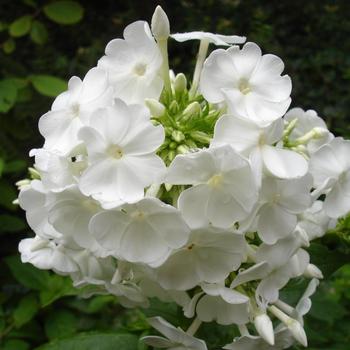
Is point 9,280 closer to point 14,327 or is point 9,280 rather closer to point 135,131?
point 14,327

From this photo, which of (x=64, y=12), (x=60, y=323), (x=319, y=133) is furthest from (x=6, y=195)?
(x=319, y=133)

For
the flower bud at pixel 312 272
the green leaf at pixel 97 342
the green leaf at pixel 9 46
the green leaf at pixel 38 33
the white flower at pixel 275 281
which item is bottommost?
the green leaf at pixel 9 46

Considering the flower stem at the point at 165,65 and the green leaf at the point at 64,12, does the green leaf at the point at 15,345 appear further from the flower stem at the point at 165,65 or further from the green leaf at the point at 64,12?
the green leaf at the point at 64,12

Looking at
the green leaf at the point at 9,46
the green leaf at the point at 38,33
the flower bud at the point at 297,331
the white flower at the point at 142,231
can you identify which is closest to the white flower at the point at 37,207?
the white flower at the point at 142,231

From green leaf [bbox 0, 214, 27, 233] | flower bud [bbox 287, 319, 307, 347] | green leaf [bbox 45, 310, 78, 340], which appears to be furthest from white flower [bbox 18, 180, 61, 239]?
green leaf [bbox 0, 214, 27, 233]

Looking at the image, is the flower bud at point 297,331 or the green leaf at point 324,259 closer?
the flower bud at point 297,331

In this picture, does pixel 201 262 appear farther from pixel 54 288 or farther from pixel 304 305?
pixel 54 288

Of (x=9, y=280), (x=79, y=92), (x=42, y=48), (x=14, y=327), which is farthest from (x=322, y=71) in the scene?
(x=79, y=92)

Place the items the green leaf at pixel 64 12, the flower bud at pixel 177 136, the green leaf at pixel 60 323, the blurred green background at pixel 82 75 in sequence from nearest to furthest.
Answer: the flower bud at pixel 177 136, the blurred green background at pixel 82 75, the green leaf at pixel 60 323, the green leaf at pixel 64 12
